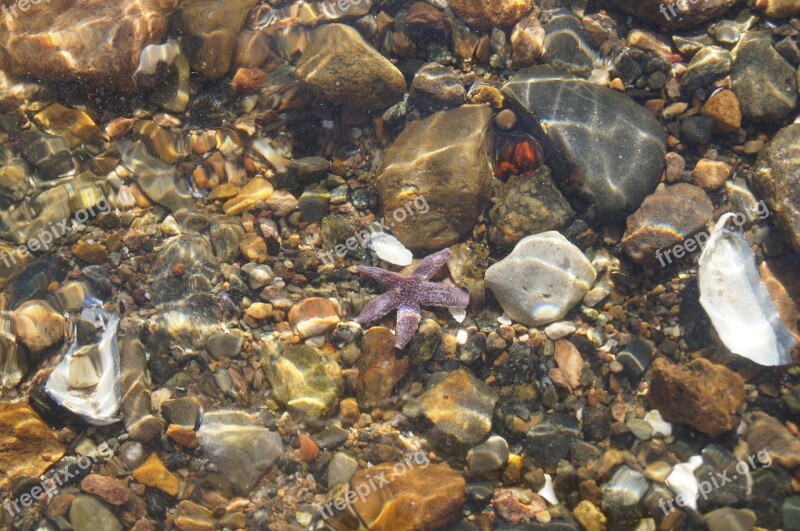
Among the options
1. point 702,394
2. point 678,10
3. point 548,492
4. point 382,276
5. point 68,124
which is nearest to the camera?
point 702,394

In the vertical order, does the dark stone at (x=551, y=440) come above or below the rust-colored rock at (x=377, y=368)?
below

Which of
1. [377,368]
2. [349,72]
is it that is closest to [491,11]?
[349,72]

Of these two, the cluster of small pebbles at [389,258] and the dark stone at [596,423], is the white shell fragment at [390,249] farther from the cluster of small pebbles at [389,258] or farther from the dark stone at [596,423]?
the dark stone at [596,423]

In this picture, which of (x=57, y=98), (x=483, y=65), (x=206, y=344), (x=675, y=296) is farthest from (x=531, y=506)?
(x=57, y=98)

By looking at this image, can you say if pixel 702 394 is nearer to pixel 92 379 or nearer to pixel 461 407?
pixel 461 407

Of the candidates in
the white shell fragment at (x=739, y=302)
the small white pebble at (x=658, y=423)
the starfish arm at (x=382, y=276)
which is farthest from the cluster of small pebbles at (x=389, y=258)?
the starfish arm at (x=382, y=276)

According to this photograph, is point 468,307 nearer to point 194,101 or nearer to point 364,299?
point 364,299
